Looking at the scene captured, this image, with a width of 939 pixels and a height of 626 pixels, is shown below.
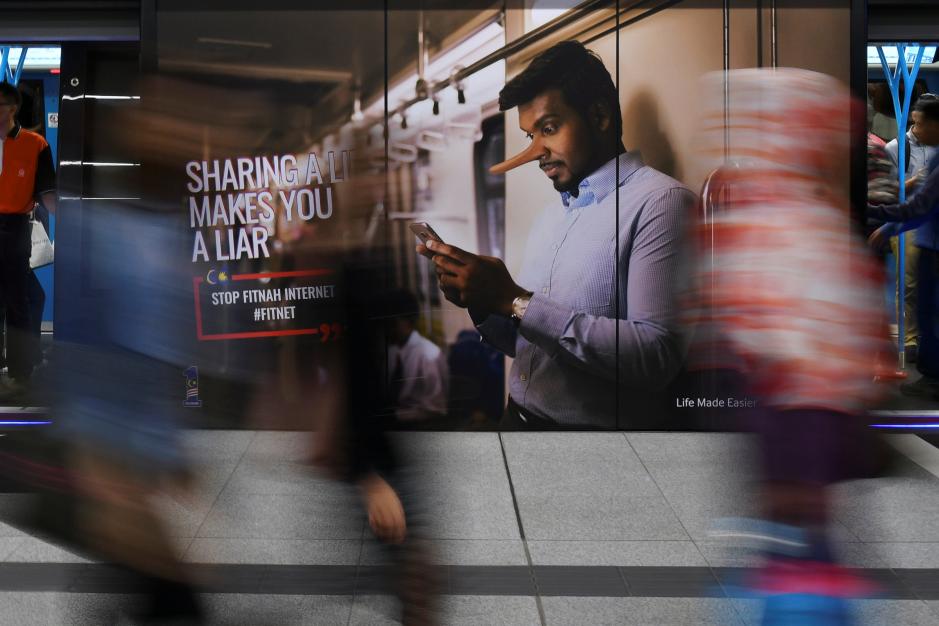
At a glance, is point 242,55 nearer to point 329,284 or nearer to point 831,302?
point 329,284

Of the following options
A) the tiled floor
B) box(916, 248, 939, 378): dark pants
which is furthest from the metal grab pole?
the tiled floor

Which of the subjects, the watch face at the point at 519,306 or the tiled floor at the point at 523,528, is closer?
the tiled floor at the point at 523,528

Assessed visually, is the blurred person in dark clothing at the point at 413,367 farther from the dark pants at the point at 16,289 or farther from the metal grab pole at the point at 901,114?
the metal grab pole at the point at 901,114

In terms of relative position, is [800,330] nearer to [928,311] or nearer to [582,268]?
[582,268]

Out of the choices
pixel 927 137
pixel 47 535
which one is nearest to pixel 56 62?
pixel 927 137

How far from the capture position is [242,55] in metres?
6.75

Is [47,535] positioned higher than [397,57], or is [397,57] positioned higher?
[397,57]

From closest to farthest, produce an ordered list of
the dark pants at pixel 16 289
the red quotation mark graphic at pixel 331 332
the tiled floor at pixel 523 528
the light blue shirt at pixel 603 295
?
the red quotation mark graphic at pixel 331 332
the tiled floor at pixel 523 528
the light blue shirt at pixel 603 295
the dark pants at pixel 16 289

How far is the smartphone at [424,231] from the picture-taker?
6781mm

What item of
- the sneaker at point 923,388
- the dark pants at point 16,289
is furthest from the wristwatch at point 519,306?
the dark pants at point 16,289

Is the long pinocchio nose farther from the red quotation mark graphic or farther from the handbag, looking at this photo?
the handbag

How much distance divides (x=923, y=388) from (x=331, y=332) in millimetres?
6659

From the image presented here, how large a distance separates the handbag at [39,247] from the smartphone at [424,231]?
359 centimetres

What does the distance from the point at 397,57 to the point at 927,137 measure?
4.01 m
